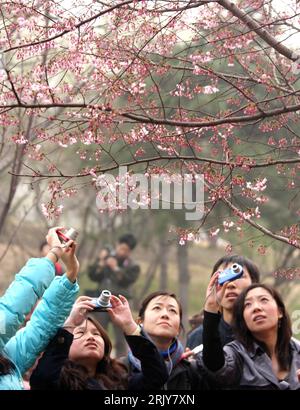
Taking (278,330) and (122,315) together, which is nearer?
(122,315)

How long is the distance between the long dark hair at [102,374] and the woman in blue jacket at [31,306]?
189mm

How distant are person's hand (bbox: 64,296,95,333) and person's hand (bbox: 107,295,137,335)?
4.2 inches

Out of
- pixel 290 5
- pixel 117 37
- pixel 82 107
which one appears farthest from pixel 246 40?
pixel 82 107

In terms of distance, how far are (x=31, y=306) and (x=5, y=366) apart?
11.7 inches

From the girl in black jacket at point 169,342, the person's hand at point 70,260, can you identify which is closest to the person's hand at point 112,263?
the girl in black jacket at point 169,342

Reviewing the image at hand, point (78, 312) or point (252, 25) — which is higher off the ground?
point (252, 25)

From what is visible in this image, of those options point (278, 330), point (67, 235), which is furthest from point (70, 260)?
point (278, 330)

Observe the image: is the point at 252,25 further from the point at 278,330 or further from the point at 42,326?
the point at 42,326

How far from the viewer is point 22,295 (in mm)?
4148

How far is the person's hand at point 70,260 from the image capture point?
4.28 metres

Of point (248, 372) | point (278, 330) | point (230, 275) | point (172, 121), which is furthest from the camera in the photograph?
point (172, 121)

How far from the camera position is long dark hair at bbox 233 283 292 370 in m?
4.66

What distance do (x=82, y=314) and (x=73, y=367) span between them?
27 centimetres

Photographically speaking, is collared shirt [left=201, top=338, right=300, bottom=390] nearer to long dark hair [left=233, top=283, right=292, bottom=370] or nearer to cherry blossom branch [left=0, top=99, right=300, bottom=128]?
long dark hair [left=233, top=283, right=292, bottom=370]
